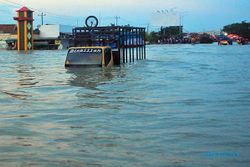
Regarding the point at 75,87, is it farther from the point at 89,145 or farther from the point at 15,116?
the point at 89,145

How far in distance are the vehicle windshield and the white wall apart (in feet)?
292

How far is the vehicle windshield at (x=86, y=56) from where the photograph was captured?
24.9 metres

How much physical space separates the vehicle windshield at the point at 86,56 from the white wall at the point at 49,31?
88975 millimetres

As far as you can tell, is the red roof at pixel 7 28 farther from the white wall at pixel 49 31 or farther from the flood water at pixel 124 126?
the flood water at pixel 124 126

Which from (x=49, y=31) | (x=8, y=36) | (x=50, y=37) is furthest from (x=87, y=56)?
(x=8, y=36)

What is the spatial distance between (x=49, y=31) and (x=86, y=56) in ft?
299

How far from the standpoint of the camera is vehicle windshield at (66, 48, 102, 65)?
24.9 metres

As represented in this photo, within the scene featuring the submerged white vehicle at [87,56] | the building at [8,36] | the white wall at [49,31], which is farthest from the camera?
the white wall at [49,31]

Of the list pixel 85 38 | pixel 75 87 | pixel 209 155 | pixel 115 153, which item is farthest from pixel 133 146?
pixel 85 38

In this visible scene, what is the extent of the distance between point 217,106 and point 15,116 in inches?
192

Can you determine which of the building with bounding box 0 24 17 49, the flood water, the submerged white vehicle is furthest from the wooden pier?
the building with bounding box 0 24 17 49

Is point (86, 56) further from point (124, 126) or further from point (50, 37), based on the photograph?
point (50, 37)

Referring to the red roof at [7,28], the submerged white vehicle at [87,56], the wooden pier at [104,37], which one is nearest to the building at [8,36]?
the red roof at [7,28]

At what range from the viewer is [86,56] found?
987 inches
